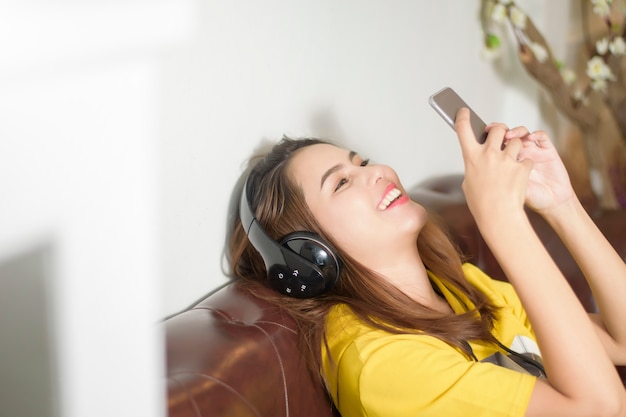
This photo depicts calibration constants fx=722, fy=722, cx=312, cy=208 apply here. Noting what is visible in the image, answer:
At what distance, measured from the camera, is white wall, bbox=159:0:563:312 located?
1.29 meters

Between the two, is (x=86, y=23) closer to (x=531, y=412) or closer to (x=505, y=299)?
(x=531, y=412)

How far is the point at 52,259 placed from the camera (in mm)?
560

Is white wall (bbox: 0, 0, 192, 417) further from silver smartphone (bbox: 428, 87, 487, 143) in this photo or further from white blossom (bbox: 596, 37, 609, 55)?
white blossom (bbox: 596, 37, 609, 55)

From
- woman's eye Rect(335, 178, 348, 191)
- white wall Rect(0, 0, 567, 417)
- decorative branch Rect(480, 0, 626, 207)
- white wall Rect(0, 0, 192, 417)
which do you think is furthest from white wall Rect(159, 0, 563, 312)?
white wall Rect(0, 0, 192, 417)

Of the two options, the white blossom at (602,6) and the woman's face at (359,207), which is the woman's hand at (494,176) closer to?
the woman's face at (359,207)

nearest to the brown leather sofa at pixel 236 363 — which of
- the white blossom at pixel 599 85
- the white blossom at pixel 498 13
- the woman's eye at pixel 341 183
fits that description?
the woman's eye at pixel 341 183

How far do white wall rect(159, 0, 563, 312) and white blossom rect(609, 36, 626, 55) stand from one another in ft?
1.22

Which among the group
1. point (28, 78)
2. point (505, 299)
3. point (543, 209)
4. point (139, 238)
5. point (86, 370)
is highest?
point (28, 78)

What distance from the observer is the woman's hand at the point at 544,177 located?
4.56 ft

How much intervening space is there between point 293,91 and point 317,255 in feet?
1.50

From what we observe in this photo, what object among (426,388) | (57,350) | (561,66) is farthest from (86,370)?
(561,66)

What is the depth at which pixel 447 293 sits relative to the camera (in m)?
1.49

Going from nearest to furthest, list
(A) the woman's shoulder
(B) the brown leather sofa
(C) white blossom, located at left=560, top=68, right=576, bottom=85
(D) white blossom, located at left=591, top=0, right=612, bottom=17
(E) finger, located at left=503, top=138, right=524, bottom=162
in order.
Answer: (B) the brown leather sofa < (E) finger, located at left=503, top=138, right=524, bottom=162 < (A) the woman's shoulder < (D) white blossom, located at left=591, top=0, right=612, bottom=17 < (C) white blossom, located at left=560, top=68, right=576, bottom=85

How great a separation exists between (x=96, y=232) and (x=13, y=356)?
17cm
